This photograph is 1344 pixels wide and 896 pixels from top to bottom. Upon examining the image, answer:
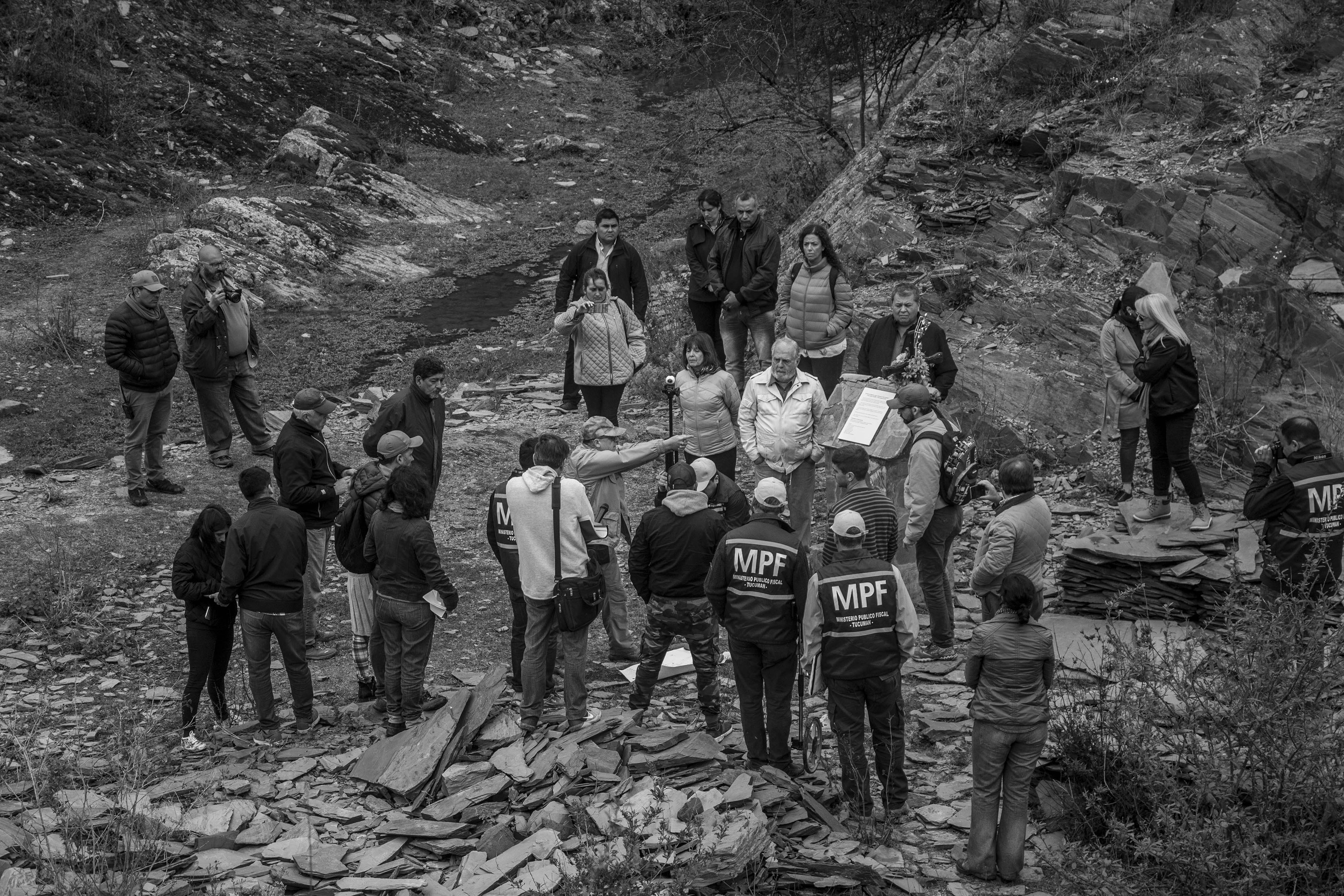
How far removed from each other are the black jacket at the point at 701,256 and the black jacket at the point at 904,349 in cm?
226

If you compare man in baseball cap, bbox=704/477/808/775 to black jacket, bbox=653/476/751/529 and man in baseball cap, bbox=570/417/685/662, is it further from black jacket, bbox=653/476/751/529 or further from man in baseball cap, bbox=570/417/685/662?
man in baseball cap, bbox=570/417/685/662

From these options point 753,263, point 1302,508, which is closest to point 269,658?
point 753,263

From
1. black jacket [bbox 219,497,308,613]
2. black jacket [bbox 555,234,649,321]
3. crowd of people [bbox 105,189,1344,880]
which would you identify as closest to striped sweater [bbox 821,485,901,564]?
crowd of people [bbox 105,189,1344,880]

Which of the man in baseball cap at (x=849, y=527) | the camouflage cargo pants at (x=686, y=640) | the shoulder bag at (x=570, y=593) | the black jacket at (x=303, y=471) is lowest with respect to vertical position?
the camouflage cargo pants at (x=686, y=640)

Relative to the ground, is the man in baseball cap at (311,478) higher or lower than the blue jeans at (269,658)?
higher

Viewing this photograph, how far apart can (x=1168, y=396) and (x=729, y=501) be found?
11.4 feet

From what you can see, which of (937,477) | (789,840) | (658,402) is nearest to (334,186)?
(658,402)

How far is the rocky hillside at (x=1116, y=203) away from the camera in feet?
36.4

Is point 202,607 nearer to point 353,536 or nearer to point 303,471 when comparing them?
point 353,536

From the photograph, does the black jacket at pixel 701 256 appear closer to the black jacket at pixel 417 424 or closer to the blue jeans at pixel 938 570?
the black jacket at pixel 417 424

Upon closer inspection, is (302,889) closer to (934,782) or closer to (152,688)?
(152,688)

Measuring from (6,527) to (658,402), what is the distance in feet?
20.6

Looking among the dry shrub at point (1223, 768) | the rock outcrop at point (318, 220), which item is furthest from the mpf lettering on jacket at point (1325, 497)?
the rock outcrop at point (318, 220)

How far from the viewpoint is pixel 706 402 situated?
871 centimetres
